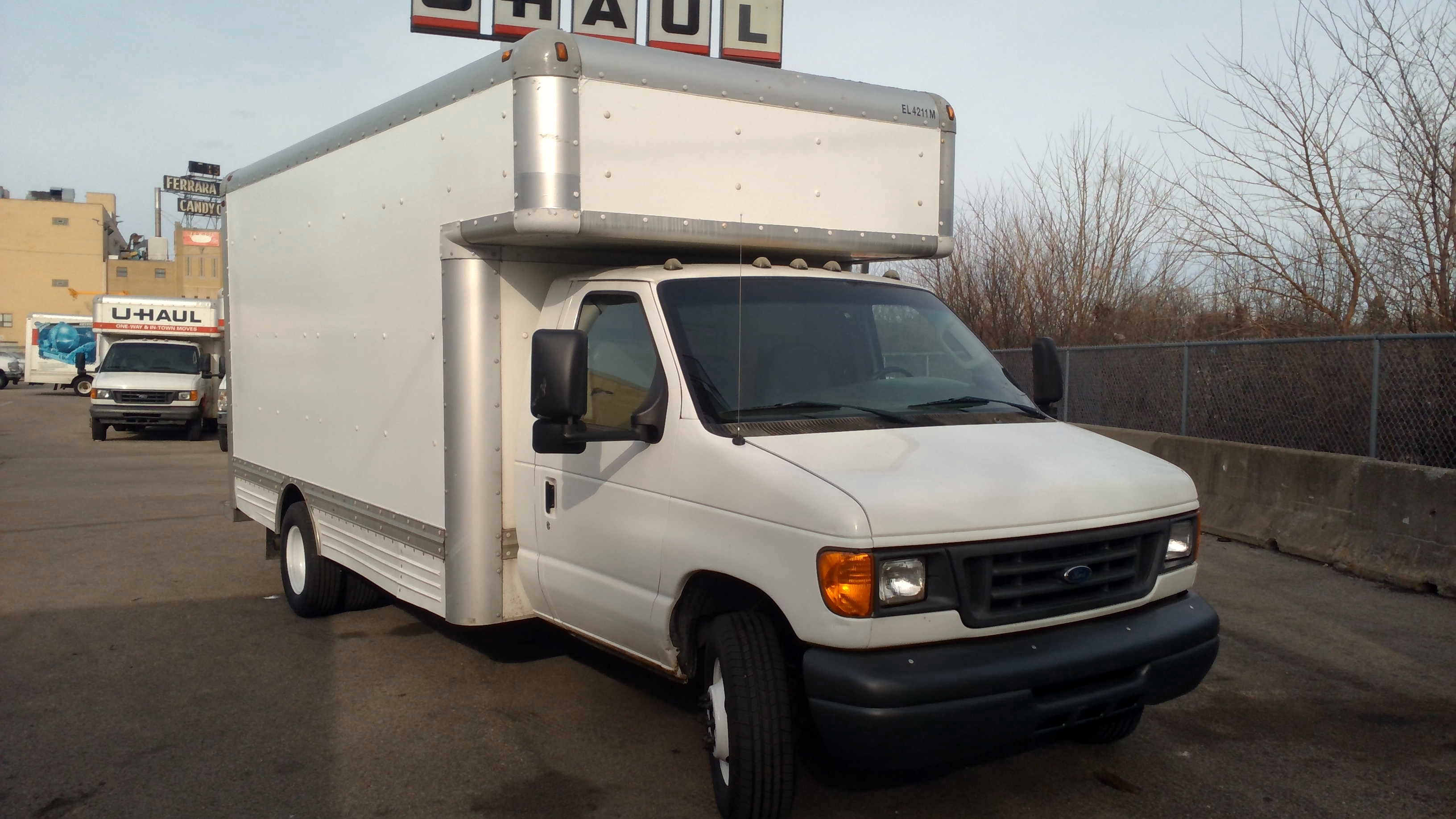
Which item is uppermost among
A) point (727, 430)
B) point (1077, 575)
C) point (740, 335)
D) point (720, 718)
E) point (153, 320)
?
point (153, 320)

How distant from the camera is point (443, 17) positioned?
13562 millimetres

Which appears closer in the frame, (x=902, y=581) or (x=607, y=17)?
(x=902, y=581)

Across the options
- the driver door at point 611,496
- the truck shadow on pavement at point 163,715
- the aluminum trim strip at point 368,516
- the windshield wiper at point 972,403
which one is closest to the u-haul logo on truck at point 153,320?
the aluminum trim strip at point 368,516

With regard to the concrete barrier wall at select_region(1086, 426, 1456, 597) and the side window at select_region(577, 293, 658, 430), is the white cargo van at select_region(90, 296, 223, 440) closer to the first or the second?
the concrete barrier wall at select_region(1086, 426, 1456, 597)

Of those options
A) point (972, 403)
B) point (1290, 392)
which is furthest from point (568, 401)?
point (1290, 392)

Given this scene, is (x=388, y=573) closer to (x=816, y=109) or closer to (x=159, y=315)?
(x=816, y=109)

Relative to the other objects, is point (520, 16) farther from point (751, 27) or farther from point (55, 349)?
point (55, 349)

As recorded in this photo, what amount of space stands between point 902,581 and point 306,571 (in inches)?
190

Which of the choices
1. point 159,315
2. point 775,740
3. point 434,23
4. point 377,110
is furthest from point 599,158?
point 159,315

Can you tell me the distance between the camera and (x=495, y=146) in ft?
16.3

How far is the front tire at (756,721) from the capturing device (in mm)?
3846

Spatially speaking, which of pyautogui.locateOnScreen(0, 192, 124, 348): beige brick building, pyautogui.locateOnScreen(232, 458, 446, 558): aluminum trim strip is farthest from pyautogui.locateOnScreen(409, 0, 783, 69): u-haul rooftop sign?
pyautogui.locateOnScreen(0, 192, 124, 348): beige brick building

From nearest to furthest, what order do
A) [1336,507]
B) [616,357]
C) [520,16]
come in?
[616,357]
[1336,507]
[520,16]

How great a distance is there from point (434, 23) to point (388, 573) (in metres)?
9.59
